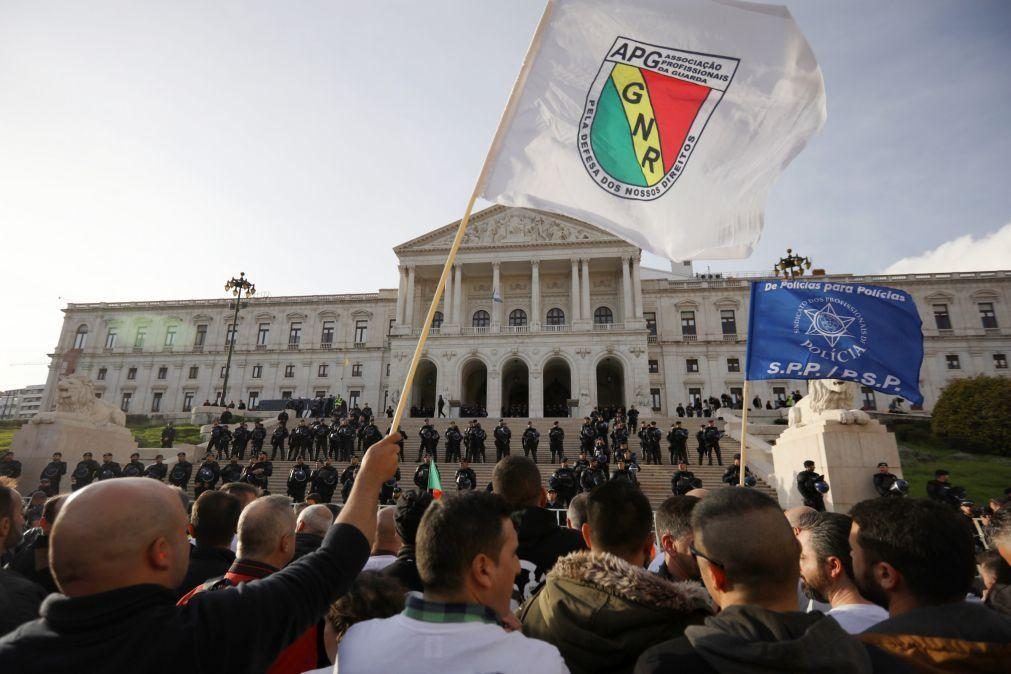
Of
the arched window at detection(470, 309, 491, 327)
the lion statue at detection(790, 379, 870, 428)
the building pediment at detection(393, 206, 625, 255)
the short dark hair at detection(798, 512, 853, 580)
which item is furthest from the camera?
the arched window at detection(470, 309, 491, 327)

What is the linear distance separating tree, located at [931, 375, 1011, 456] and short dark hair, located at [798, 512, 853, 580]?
33.8m

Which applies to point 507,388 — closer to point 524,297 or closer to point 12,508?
point 524,297

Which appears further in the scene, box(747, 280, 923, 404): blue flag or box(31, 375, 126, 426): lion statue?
box(31, 375, 126, 426): lion statue

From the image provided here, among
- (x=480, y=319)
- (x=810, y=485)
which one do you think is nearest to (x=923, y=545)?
(x=810, y=485)

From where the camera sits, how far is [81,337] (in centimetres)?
5684

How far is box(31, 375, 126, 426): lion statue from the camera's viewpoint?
1642cm

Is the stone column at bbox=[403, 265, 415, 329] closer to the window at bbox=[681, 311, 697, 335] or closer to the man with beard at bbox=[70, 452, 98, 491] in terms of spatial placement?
the window at bbox=[681, 311, 697, 335]

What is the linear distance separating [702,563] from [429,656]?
1.08 meters

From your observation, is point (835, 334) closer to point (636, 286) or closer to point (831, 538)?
point (831, 538)

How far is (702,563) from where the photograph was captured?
2168mm

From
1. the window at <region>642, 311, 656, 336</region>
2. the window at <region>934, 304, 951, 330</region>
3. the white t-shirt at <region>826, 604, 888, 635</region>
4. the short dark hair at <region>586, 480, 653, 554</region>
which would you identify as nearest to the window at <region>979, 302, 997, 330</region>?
the window at <region>934, 304, 951, 330</region>

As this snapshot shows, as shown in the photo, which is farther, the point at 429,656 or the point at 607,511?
the point at 607,511

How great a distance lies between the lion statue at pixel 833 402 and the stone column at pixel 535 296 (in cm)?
2862

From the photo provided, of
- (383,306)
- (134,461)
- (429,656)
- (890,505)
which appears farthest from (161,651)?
(383,306)
